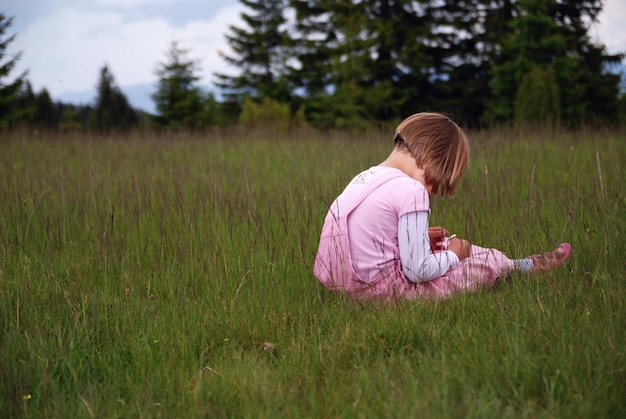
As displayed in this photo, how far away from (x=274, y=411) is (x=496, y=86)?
18783mm

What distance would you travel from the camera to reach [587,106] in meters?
18.6

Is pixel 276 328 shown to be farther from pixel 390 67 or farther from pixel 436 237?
pixel 390 67

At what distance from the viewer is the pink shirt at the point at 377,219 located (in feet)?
8.94

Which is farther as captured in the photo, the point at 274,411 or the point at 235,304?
the point at 235,304

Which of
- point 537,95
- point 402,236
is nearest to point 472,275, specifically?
point 402,236

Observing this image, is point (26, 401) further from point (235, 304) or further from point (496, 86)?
point (496, 86)

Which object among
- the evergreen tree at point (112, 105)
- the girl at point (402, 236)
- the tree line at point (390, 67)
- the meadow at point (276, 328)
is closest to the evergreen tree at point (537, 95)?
the tree line at point (390, 67)

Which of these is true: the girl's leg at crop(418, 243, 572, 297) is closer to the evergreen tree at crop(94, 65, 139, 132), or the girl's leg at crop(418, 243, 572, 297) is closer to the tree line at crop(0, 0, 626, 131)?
the tree line at crop(0, 0, 626, 131)

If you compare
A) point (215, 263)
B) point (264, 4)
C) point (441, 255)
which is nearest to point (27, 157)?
point (215, 263)

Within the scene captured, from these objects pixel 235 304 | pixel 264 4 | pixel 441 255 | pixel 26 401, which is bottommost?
pixel 26 401

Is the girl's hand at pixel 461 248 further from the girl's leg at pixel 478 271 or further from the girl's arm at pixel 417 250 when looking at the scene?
the girl's arm at pixel 417 250

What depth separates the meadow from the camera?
1.99m

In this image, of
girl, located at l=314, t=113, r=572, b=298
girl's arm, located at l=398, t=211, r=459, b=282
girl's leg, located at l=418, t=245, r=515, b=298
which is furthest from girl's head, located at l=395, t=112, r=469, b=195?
girl's leg, located at l=418, t=245, r=515, b=298

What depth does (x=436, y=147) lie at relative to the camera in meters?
2.82
